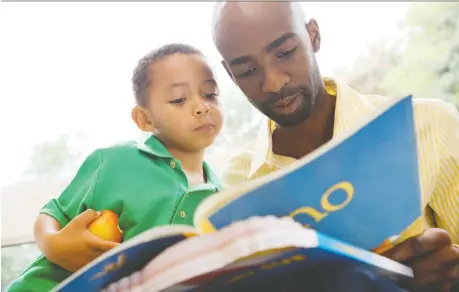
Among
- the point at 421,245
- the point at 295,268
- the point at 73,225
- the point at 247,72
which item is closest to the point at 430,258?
the point at 421,245

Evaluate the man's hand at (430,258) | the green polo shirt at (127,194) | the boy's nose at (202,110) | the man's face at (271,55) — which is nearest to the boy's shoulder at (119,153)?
the green polo shirt at (127,194)

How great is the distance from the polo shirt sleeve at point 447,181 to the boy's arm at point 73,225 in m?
0.46

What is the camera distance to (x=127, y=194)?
0.80m

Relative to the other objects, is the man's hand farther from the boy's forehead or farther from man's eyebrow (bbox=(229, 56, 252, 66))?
the boy's forehead

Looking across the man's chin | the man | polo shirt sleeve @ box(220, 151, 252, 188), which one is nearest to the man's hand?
the man

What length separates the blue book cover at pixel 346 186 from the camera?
44 cm

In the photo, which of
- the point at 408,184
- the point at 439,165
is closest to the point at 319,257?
the point at 408,184

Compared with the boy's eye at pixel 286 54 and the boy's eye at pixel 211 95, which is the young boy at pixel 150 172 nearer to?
the boy's eye at pixel 211 95

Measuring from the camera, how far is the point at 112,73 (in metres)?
1.13

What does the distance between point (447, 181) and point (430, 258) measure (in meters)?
0.26

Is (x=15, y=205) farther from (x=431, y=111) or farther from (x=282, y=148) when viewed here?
(x=431, y=111)

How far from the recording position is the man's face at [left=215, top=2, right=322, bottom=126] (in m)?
0.73

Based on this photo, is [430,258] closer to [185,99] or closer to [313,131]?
[313,131]

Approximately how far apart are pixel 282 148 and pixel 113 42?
48 cm
